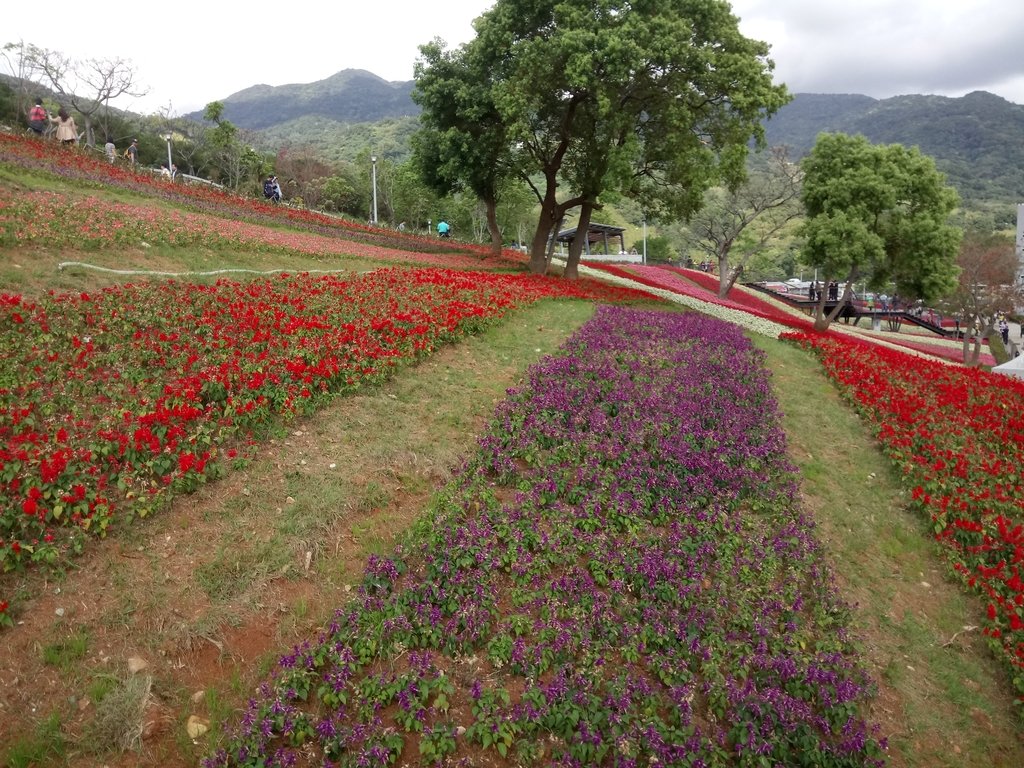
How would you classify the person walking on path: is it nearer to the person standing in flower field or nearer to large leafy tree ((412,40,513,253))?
the person standing in flower field

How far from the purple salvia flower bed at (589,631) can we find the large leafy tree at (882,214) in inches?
671

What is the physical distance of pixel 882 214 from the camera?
22.1 meters

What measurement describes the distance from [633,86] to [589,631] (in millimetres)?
15945

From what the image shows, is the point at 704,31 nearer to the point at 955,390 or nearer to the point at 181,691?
the point at 955,390

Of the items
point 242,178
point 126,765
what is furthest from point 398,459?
point 242,178

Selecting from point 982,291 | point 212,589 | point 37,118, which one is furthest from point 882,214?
point 37,118

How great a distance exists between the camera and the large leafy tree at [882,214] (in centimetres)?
2056

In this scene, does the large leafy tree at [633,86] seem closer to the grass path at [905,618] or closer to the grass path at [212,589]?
the grass path at [905,618]

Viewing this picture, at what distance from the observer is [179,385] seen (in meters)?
6.23

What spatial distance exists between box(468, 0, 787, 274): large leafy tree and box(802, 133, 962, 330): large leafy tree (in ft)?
18.8

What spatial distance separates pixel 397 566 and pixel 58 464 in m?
2.84

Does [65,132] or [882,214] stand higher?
[65,132]

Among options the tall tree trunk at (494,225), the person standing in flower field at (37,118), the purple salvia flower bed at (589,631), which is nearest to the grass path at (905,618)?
the purple salvia flower bed at (589,631)

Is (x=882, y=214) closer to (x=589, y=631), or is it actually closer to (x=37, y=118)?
(x=589, y=631)
